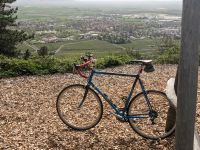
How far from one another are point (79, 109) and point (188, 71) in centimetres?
333

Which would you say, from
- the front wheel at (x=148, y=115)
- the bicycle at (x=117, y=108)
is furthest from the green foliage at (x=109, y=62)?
the front wheel at (x=148, y=115)

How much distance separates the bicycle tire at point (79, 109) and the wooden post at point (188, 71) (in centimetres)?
273

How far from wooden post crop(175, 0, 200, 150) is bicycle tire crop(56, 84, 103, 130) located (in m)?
2.73

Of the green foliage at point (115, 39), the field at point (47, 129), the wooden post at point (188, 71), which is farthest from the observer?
the green foliage at point (115, 39)

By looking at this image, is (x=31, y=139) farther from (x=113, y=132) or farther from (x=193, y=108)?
(x=193, y=108)

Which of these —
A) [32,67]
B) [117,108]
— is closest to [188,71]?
[117,108]

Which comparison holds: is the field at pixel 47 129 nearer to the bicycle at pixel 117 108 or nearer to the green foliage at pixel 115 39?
the bicycle at pixel 117 108

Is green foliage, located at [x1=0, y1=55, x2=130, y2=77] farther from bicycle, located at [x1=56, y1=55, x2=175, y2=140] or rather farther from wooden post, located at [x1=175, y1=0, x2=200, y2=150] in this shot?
wooden post, located at [x1=175, y1=0, x2=200, y2=150]

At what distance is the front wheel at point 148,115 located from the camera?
5.63 m

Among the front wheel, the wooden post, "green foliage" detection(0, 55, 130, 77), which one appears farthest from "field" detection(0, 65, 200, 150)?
the wooden post

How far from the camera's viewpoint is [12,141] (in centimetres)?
574

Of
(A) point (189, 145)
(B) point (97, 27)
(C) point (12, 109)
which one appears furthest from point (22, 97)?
(B) point (97, 27)

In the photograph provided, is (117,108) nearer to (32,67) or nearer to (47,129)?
(47,129)

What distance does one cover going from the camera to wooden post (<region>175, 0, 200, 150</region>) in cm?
297
